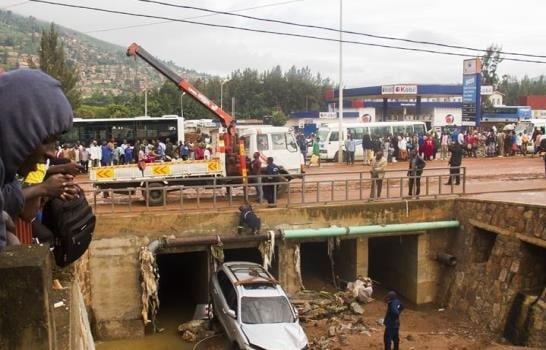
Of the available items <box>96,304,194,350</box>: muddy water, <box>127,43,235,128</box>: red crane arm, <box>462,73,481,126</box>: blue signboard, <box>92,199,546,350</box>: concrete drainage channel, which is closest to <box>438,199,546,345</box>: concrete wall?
<box>92,199,546,350</box>: concrete drainage channel

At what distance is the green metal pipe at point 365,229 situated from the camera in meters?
16.7

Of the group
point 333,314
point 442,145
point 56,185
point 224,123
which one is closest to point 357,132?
point 442,145

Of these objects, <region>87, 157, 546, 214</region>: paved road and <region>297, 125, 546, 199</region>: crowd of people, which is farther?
<region>297, 125, 546, 199</region>: crowd of people

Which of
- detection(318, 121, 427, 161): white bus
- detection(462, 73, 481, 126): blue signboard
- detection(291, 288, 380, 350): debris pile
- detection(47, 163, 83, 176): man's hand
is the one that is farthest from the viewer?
detection(462, 73, 481, 126): blue signboard

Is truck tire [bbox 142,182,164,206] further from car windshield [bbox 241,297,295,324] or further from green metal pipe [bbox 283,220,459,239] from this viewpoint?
car windshield [bbox 241,297,295,324]

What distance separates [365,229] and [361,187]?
58.9 inches

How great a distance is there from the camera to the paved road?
17453mm

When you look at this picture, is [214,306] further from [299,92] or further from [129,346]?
[299,92]

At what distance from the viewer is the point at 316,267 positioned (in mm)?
21000

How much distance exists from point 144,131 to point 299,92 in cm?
5809

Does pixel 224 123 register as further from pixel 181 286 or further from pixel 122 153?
pixel 122 153

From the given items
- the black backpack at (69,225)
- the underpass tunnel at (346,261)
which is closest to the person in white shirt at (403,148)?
the underpass tunnel at (346,261)

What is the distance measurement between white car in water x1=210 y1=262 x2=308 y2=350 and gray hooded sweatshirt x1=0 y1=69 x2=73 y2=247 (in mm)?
10318

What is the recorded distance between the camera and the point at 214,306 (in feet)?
49.0
